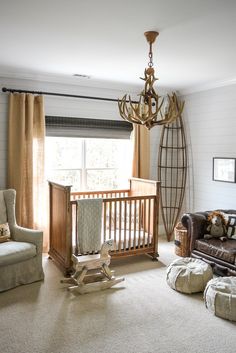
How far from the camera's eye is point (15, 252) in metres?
3.37

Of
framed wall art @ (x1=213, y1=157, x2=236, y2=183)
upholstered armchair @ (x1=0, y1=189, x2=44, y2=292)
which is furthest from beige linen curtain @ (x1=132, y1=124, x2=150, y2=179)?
upholstered armchair @ (x1=0, y1=189, x2=44, y2=292)

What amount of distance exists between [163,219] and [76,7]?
12.9 ft

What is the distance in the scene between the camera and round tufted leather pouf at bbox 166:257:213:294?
3.25m

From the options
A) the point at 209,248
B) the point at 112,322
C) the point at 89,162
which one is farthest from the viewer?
the point at 89,162

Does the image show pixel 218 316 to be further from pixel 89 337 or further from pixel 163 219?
pixel 163 219

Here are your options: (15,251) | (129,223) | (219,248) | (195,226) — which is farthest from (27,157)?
(219,248)

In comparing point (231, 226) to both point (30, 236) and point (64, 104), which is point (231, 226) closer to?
point (30, 236)

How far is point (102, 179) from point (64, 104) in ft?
4.54

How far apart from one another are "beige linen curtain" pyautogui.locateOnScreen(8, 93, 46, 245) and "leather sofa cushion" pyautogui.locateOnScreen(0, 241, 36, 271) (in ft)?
2.78

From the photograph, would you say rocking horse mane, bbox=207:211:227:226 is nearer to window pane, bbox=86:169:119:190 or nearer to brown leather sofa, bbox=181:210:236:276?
brown leather sofa, bbox=181:210:236:276

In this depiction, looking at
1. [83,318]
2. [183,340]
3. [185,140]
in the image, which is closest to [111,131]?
[185,140]

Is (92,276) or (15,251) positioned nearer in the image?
(15,251)

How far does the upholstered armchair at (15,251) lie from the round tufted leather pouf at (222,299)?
189 centimetres

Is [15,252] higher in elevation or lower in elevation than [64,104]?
lower
